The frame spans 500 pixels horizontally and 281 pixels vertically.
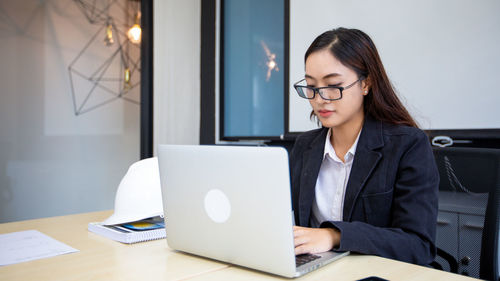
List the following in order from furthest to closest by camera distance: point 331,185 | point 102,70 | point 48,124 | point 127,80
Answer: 1. point 127,80
2. point 102,70
3. point 48,124
4. point 331,185

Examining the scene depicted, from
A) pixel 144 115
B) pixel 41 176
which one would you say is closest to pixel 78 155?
pixel 41 176

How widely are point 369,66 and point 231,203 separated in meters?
0.72

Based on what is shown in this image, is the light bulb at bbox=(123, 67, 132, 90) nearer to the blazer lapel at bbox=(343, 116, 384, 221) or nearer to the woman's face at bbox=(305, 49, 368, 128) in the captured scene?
the woman's face at bbox=(305, 49, 368, 128)

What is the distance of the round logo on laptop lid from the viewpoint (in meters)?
0.86

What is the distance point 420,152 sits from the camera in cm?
119

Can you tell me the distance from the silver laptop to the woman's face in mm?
492

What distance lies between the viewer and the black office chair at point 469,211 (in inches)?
47.7

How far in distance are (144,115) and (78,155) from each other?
57cm

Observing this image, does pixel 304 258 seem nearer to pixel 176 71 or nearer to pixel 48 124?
pixel 48 124

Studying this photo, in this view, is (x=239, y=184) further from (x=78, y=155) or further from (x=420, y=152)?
(x=78, y=155)

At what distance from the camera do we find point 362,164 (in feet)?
4.11

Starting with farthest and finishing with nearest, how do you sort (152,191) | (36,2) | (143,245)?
1. (36,2)
2. (152,191)
3. (143,245)

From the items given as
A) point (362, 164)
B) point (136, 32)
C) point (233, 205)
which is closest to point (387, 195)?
point (362, 164)

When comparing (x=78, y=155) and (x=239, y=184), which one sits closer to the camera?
(x=239, y=184)
